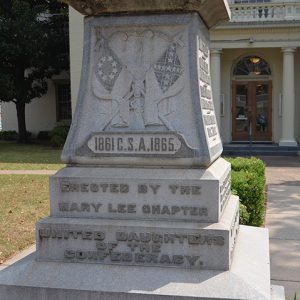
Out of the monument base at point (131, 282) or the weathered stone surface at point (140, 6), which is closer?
the monument base at point (131, 282)

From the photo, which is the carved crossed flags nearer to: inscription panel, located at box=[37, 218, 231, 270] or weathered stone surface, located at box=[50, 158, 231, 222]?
weathered stone surface, located at box=[50, 158, 231, 222]

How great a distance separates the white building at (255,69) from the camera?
2084 centimetres

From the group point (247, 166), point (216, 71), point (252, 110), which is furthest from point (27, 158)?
point (247, 166)

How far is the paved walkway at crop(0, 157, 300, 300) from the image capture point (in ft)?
16.1

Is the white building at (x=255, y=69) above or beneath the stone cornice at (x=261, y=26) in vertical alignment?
beneath

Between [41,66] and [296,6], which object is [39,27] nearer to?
[41,66]

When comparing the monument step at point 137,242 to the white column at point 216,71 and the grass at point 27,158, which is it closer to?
the grass at point 27,158

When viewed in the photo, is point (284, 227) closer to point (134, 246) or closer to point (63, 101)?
point (134, 246)

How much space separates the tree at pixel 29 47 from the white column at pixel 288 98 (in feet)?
35.7

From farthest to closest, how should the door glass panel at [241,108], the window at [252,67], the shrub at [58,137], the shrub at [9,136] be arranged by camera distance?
the shrub at [9,136] < the shrub at [58,137] < the door glass panel at [241,108] < the window at [252,67]

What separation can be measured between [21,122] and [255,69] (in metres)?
12.2

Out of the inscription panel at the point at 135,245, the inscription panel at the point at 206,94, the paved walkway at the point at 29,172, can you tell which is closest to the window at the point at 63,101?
the paved walkway at the point at 29,172

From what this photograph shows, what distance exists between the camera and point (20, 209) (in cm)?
884

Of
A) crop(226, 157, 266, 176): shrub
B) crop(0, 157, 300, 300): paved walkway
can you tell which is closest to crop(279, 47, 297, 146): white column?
crop(0, 157, 300, 300): paved walkway
